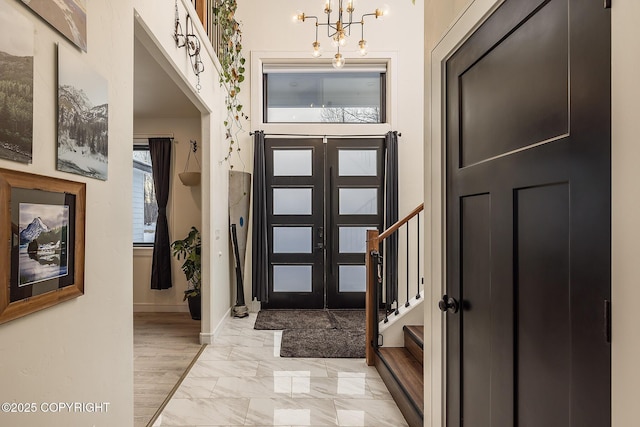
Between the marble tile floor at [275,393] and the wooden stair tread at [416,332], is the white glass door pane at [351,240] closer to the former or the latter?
the marble tile floor at [275,393]

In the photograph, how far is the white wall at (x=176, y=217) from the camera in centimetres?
463

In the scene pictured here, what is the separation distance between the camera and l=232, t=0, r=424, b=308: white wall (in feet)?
A: 15.2

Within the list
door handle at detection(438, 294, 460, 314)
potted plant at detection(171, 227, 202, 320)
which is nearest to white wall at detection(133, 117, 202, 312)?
potted plant at detection(171, 227, 202, 320)

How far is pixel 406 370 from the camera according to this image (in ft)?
8.03

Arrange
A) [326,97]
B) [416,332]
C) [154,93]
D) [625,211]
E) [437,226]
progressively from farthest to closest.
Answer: [326,97], [154,93], [416,332], [437,226], [625,211]

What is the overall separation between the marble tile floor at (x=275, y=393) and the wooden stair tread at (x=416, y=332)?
430 millimetres

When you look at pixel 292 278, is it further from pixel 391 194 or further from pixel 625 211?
pixel 625 211

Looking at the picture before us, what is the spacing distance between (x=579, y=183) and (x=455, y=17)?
1004 mm

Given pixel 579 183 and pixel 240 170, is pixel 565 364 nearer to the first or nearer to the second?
pixel 579 183

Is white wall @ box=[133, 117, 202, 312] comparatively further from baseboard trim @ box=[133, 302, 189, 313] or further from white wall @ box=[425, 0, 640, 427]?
white wall @ box=[425, 0, 640, 427]

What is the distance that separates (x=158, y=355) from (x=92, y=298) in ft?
6.91

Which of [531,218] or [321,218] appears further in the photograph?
[321,218]

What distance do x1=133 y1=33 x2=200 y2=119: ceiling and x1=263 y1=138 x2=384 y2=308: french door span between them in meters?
1.35

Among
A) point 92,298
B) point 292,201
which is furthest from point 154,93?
point 92,298
